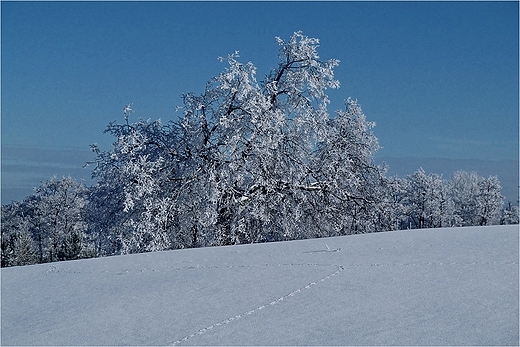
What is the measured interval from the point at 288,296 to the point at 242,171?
850 cm

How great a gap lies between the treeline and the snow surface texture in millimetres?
6743

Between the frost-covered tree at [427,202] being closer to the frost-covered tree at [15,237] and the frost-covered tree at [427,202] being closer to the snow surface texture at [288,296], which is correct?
the frost-covered tree at [15,237]

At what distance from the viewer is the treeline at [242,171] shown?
1181cm

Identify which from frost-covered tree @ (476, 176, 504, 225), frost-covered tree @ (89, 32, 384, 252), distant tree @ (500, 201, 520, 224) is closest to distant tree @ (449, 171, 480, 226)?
frost-covered tree @ (476, 176, 504, 225)

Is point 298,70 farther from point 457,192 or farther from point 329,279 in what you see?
point 457,192

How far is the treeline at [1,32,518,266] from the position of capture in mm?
11812

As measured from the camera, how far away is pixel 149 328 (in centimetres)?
315

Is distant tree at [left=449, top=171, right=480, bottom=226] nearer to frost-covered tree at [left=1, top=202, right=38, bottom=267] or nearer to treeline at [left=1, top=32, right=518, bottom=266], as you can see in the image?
treeline at [left=1, top=32, right=518, bottom=266]

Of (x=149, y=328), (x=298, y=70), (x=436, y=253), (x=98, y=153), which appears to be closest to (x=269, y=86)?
(x=298, y=70)

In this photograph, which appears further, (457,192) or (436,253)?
(457,192)

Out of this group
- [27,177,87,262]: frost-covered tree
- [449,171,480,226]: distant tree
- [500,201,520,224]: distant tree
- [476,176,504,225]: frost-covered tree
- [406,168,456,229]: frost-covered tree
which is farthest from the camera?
[500,201,520,224]: distant tree

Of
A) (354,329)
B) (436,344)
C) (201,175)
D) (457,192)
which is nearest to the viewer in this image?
(436,344)

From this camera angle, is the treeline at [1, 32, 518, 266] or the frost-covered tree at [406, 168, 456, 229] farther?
the frost-covered tree at [406, 168, 456, 229]

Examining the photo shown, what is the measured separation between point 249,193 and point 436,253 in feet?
27.3
